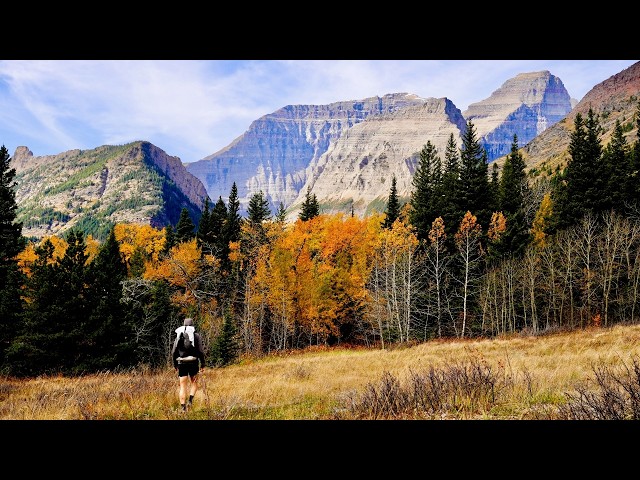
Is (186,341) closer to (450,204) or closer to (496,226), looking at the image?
(496,226)

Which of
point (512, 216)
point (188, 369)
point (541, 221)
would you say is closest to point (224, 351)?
point (188, 369)

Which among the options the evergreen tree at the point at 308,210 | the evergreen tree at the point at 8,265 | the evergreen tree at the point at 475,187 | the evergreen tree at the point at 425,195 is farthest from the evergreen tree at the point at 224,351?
the evergreen tree at the point at 475,187

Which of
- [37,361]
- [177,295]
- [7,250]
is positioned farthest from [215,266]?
[37,361]

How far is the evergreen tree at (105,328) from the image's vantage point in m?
22.4

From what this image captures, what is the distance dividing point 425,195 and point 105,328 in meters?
34.4

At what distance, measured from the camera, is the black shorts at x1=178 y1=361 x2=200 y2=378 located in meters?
8.16

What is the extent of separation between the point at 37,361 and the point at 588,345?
2593cm

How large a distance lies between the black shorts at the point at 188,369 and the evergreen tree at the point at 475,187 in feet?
128
